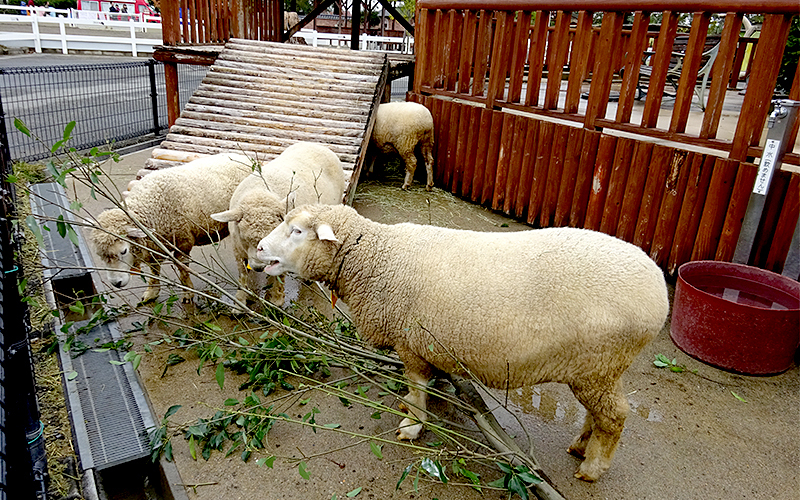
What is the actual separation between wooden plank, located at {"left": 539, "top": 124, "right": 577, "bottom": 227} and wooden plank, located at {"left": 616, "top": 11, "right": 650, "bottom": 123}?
614 mm

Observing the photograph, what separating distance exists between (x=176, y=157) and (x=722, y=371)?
572 centimetres

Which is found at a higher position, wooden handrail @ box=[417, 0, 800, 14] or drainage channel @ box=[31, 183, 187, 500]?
wooden handrail @ box=[417, 0, 800, 14]

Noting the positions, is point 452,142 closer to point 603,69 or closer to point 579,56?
point 579,56

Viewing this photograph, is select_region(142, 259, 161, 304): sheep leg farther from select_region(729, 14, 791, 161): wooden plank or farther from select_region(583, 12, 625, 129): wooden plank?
select_region(729, 14, 791, 161): wooden plank

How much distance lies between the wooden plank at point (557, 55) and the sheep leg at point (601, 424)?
14.0 ft

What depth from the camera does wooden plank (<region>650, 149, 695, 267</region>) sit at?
5.11 metres

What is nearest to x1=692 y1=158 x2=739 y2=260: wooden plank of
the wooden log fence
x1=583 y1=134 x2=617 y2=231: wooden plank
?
the wooden log fence

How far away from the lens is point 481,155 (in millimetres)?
7441

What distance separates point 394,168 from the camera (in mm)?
9594

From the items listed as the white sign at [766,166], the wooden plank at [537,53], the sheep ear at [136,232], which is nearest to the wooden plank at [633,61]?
the wooden plank at [537,53]

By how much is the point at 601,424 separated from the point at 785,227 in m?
2.89

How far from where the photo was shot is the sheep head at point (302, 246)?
123 inches

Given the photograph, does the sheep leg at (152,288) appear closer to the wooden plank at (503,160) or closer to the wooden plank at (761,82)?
the wooden plank at (503,160)

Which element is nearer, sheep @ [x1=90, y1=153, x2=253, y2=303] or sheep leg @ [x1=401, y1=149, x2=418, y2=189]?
sheep @ [x1=90, y1=153, x2=253, y2=303]
